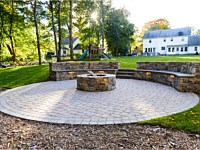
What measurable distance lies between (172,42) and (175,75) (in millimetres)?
33490

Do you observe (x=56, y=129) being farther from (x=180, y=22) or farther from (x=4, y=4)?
(x=180, y=22)

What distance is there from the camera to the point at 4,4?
17594 millimetres

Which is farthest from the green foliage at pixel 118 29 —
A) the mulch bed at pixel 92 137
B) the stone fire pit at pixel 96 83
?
the mulch bed at pixel 92 137

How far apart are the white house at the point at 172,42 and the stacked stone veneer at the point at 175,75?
88.0ft

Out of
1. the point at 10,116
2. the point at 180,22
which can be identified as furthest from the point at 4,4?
the point at 180,22

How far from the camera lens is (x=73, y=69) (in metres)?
10.4

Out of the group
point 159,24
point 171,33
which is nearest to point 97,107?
point 171,33

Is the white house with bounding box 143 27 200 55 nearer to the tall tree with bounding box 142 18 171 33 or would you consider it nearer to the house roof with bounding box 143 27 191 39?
the house roof with bounding box 143 27 191 39

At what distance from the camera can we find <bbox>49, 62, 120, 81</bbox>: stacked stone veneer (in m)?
9.47

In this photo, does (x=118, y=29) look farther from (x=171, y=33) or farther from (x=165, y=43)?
(x=171, y=33)

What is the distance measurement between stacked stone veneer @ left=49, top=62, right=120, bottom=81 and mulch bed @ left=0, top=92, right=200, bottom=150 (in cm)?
596

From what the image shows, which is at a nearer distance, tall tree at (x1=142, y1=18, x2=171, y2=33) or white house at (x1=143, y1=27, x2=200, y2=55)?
white house at (x1=143, y1=27, x2=200, y2=55)

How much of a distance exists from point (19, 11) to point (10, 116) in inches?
678

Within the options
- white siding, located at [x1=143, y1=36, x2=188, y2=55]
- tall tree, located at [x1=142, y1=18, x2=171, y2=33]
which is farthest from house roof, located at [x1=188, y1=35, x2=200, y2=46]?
tall tree, located at [x1=142, y1=18, x2=171, y2=33]
